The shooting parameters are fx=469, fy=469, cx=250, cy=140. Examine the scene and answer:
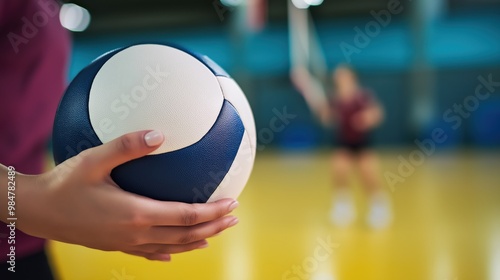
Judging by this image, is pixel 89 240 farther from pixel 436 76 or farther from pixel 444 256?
pixel 436 76

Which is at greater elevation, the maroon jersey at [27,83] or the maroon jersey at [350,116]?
the maroon jersey at [350,116]

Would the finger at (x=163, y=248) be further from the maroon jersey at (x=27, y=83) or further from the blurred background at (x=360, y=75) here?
the blurred background at (x=360, y=75)

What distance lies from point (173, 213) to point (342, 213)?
3898 mm

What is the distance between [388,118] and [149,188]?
11927 mm

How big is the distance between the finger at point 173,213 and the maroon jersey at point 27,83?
1.51 feet

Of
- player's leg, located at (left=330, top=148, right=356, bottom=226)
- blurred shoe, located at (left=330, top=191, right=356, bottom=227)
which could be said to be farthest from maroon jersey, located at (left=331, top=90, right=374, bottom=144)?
blurred shoe, located at (left=330, top=191, right=356, bottom=227)

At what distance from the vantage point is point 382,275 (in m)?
2.78

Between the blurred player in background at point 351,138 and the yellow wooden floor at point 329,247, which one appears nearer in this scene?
the yellow wooden floor at point 329,247

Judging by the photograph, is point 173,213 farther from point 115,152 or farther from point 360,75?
point 360,75

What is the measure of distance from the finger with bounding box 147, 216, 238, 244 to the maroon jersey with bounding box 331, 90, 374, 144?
14.5 ft

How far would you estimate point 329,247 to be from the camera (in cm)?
346

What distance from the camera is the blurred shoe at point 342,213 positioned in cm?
439

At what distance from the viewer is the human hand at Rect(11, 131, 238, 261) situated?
781 mm

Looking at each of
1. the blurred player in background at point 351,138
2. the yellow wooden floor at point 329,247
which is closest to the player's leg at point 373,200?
the blurred player in background at point 351,138
